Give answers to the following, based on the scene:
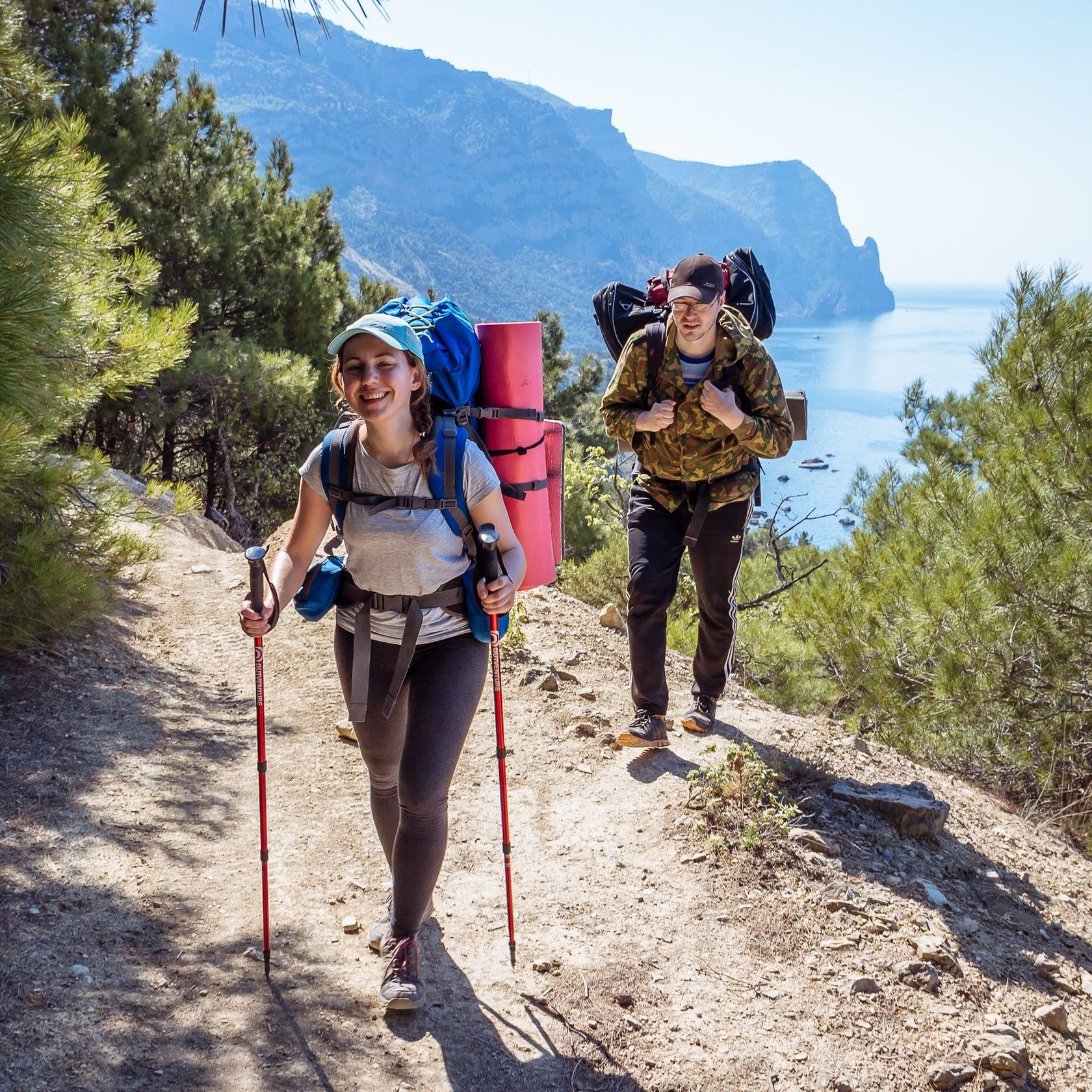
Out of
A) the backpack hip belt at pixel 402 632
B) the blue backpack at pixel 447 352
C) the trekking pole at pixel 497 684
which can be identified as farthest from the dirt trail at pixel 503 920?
the blue backpack at pixel 447 352

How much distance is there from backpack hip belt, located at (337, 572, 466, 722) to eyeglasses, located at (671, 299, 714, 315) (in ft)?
6.22

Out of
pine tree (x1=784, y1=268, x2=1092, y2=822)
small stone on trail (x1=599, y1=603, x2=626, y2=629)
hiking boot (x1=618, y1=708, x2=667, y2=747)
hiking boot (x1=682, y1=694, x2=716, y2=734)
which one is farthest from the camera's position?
small stone on trail (x1=599, y1=603, x2=626, y2=629)

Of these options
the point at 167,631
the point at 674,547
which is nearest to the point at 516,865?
the point at 674,547

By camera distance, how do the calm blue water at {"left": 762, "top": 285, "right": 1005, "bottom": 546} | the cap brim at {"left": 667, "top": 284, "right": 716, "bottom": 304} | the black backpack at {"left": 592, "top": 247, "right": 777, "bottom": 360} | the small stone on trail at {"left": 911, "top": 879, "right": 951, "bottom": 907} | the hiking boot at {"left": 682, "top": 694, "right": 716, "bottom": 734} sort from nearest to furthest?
the small stone on trail at {"left": 911, "top": 879, "right": 951, "bottom": 907}
the cap brim at {"left": 667, "top": 284, "right": 716, "bottom": 304}
the black backpack at {"left": 592, "top": 247, "right": 777, "bottom": 360}
the hiking boot at {"left": 682, "top": 694, "right": 716, "bottom": 734}
the calm blue water at {"left": 762, "top": 285, "right": 1005, "bottom": 546}

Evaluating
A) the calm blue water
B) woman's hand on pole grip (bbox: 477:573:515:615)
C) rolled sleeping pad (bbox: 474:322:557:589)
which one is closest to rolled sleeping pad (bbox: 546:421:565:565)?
rolled sleeping pad (bbox: 474:322:557:589)

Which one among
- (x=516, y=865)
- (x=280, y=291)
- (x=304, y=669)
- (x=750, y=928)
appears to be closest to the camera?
(x=750, y=928)

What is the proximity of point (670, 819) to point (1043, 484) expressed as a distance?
430cm

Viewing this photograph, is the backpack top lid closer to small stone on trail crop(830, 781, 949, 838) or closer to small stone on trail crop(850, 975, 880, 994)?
small stone on trail crop(850, 975, 880, 994)

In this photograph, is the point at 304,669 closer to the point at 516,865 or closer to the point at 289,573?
the point at 516,865

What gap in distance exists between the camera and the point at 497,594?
2723 mm

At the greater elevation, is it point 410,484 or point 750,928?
point 410,484

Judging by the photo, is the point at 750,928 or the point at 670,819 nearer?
the point at 750,928

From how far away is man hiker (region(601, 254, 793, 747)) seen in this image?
4215 millimetres

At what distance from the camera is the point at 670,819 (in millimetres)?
4164
